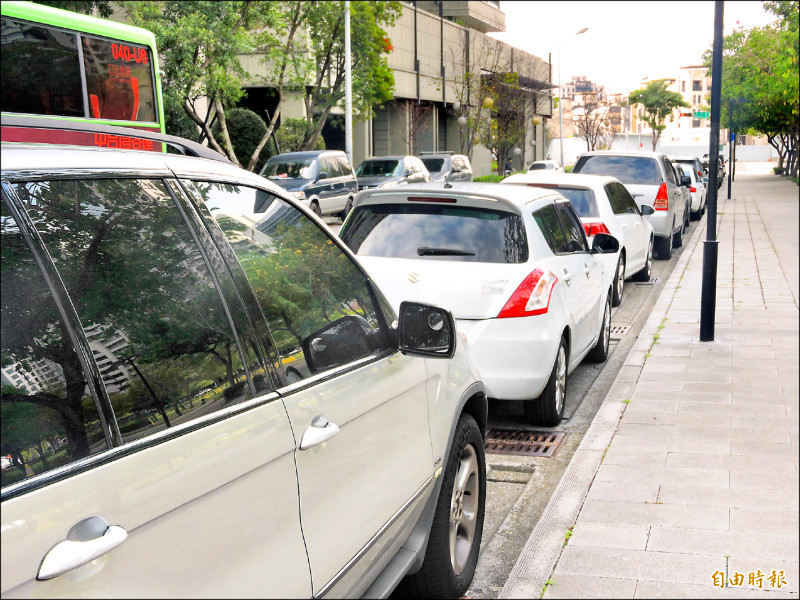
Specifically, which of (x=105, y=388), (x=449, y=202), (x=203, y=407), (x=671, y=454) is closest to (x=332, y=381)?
(x=203, y=407)

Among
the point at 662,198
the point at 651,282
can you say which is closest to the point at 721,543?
the point at 651,282

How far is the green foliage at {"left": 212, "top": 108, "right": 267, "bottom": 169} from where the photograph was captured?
34531 millimetres

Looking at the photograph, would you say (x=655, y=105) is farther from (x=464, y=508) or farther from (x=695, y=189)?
(x=464, y=508)

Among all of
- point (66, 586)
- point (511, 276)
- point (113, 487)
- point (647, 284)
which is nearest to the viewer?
point (66, 586)

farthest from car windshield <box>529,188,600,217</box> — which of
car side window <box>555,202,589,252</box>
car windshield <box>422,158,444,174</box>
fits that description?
car windshield <box>422,158,444,174</box>

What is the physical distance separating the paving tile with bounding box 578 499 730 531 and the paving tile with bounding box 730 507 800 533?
45 millimetres

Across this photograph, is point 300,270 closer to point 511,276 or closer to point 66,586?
point 66,586

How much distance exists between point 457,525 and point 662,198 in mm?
12905

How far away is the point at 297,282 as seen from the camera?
2.78 m

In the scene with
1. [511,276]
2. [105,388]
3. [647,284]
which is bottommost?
[647,284]

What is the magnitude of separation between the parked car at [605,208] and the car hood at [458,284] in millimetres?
4654

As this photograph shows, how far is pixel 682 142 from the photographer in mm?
99438

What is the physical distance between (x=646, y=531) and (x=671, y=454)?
49.3 inches

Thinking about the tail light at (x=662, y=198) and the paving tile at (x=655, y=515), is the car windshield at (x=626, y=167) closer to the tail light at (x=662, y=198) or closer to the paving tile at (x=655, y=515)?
the tail light at (x=662, y=198)
